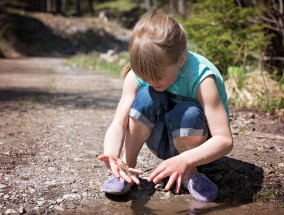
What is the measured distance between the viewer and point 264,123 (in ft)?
12.2

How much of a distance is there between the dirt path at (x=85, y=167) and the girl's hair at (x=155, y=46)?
0.65 metres

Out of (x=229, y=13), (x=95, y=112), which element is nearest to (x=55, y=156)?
(x=95, y=112)

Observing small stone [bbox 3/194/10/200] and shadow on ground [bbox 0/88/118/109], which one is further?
shadow on ground [bbox 0/88/118/109]

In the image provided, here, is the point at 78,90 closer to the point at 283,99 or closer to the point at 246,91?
the point at 246,91

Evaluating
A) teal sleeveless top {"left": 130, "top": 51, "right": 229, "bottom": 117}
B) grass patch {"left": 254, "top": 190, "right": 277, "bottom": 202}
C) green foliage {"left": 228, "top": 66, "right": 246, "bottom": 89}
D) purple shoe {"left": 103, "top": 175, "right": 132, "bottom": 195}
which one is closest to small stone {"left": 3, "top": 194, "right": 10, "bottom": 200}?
purple shoe {"left": 103, "top": 175, "right": 132, "bottom": 195}

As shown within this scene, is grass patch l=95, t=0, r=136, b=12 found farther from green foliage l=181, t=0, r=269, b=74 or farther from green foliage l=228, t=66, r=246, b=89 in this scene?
green foliage l=228, t=66, r=246, b=89

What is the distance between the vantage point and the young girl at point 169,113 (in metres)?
1.80

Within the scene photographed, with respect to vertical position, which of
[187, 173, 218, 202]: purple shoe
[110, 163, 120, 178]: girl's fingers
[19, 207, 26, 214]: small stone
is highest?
[110, 163, 120, 178]: girl's fingers

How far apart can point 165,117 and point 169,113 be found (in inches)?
1.7

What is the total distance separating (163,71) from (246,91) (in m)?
2.86

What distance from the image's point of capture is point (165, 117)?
2.11m

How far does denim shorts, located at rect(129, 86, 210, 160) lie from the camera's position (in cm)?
200

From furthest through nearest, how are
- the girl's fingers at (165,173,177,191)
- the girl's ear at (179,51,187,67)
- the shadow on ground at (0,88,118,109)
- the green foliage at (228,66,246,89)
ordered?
the shadow on ground at (0,88,118,109) < the green foliage at (228,66,246,89) < the girl's ear at (179,51,187,67) < the girl's fingers at (165,173,177,191)

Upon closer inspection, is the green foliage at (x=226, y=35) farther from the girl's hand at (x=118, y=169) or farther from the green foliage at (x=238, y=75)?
the girl's hand at (x=118, y=169)
